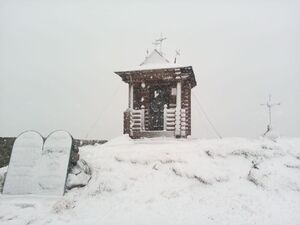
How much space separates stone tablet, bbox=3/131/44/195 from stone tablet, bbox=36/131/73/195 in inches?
11.2

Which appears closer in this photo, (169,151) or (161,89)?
(169,151)

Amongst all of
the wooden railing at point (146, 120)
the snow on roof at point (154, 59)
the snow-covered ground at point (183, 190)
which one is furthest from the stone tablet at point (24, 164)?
the snow on roof at point (154, 59)

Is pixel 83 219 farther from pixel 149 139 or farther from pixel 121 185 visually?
pixel 149 139

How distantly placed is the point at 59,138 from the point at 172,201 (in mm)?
6001

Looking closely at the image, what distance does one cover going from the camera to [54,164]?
13.4 metres

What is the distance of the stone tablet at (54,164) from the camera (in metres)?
12.7

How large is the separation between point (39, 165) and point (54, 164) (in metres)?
0.65

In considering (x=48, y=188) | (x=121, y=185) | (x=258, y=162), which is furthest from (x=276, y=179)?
(x=48, y=188)

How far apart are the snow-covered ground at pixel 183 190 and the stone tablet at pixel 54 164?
51 centimetres

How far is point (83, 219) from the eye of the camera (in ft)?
34.1

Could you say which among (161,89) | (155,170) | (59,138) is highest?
(161,89)

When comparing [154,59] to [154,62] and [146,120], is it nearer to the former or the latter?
[154,62]

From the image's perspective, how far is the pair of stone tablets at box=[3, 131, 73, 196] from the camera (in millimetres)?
12852

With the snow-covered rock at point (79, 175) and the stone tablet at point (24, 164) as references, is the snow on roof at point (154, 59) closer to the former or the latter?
the snow-covered rock at point (79, 175)
